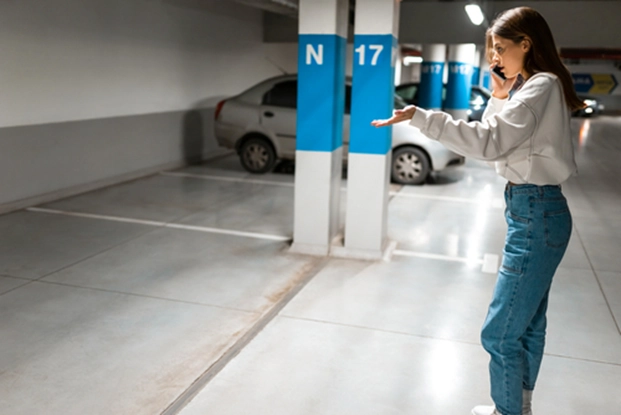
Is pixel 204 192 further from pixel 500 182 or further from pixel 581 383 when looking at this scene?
pixel 581 383

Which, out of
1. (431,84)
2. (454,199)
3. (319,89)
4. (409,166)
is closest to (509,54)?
(319,89)

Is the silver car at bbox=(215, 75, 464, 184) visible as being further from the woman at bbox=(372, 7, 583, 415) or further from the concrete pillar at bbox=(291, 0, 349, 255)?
the woman at bbox=(372, 7, 583, 415)

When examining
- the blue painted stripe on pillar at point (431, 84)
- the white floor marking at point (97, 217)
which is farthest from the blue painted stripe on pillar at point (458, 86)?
the white floor marking at point (97, 217)

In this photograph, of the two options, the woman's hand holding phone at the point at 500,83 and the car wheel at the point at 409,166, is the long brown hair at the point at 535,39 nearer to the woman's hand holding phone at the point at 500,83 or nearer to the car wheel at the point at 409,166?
the woman's hand holding phone at the point at 500,83

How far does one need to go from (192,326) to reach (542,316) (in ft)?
7.46

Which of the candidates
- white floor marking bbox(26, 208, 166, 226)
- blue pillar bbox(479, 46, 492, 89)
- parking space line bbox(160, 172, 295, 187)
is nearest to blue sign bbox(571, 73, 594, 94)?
blue pillar bbox(479, 46, 492, 89)

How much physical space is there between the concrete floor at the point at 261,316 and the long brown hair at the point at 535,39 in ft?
5.65

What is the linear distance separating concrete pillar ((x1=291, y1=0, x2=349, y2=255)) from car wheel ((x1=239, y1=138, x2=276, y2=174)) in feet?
12.7

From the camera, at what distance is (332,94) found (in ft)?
17.1

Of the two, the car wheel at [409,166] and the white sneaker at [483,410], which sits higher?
the car wheel at [409,166]

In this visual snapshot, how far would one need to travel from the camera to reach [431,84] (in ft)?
40.0

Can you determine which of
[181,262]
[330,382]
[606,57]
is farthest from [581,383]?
[606,57]

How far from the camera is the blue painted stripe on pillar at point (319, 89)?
5168 mm

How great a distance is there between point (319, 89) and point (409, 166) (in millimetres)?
3844
